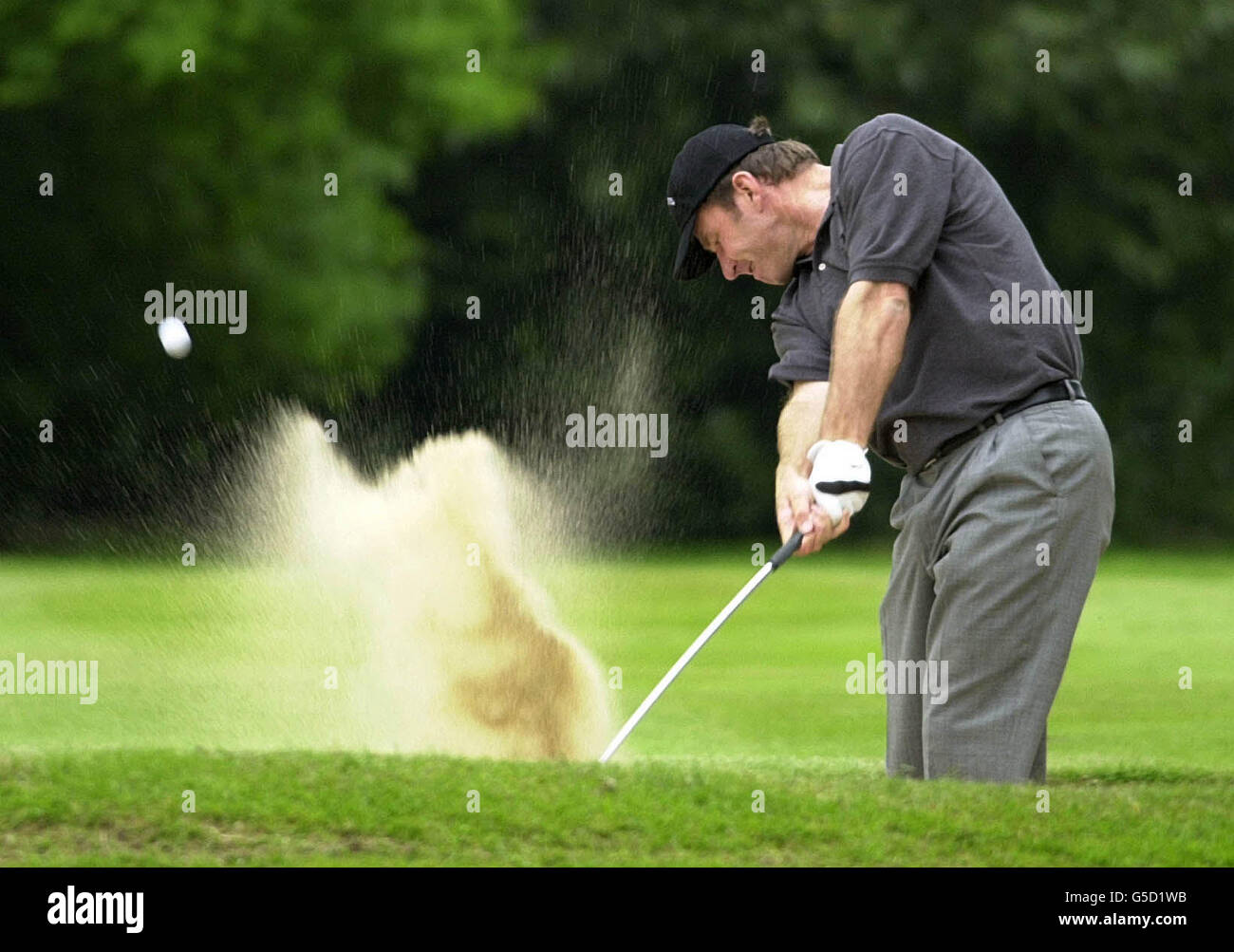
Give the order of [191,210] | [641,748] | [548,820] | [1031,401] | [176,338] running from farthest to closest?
[191,210], [641,748], [176,338], [1031,401], [548,820]

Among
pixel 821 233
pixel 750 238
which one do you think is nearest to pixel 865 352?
pixel 821 233

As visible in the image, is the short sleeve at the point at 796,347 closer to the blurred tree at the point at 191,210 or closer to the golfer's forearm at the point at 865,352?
the golfer's forearm at the point at 865,352

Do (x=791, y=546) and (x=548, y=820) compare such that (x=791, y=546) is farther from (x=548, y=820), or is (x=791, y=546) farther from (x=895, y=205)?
(x=548, y=820)

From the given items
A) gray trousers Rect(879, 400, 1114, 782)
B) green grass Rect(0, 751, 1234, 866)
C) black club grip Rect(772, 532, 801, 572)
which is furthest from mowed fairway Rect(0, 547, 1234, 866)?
black club grip Rect(772, 532, 801, 572)

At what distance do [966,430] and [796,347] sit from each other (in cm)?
59

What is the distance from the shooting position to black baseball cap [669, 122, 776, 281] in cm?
439

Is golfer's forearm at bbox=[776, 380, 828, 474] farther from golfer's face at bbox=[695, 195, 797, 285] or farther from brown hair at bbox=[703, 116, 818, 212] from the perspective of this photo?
brown hair at bbox=[703, 116, 818, 212]

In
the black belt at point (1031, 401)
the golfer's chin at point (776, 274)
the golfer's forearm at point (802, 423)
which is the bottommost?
the black belt at point (1031, 401)

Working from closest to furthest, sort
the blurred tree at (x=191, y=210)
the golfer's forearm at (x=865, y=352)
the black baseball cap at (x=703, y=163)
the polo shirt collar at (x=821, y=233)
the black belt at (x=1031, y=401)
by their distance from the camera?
the golfer's forearm at (x=865, y=352)
the black belt at (x=1031, y=401)
the polo shirt collar at (x=821, y=233)
the black baseball cap at (x=703, y=163)
the blurred tree at (x=191, y=210)

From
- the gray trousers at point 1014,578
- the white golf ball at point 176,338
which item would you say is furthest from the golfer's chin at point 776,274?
the white golf ball at point 176,338

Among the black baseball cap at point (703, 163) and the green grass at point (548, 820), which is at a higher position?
the black baseball cap at point (703, 163)

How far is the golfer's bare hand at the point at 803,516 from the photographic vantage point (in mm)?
4078

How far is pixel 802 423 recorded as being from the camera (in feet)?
14.6

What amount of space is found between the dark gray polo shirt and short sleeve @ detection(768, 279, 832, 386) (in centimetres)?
32
